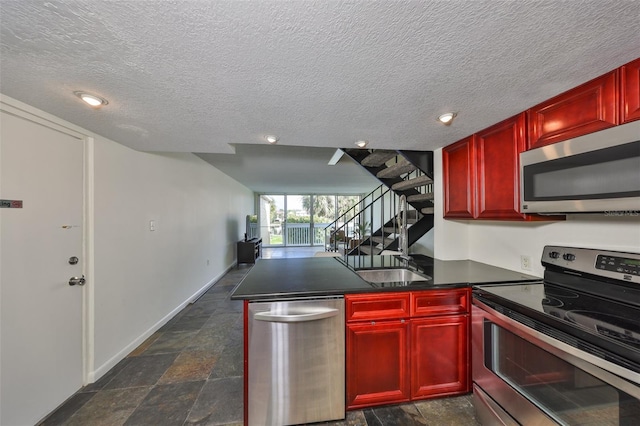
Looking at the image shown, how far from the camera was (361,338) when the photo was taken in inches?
62.1

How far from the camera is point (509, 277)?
1.77 meters

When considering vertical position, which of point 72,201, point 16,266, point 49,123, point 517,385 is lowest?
point 517,385

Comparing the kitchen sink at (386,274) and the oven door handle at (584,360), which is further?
the kitchen sink at (386,274)

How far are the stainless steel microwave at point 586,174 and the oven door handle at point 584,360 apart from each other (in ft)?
2.28

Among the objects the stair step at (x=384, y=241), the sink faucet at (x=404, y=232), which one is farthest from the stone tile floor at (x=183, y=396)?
the stair step at (x=384, y=241)

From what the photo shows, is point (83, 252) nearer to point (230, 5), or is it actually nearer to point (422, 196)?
point (230, 5)

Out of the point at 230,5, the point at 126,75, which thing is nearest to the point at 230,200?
the point at 126,75

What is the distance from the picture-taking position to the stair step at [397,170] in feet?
9.55

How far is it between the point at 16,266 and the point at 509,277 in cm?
340

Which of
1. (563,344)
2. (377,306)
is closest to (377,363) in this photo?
(377,306)

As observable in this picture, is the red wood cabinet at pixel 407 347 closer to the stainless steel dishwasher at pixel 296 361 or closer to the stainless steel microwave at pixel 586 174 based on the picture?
the stainless steel dishwasher at pixel 296 361

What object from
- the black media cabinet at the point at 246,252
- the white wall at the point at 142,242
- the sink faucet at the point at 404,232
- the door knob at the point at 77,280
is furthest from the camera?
the black media cabinet at the point at 246,252

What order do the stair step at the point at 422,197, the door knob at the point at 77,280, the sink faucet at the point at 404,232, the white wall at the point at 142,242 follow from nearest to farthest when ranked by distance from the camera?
1. the door knob at the point at 77,280
2. the white wall at the point at 142,242
3. the sink faucet at the point at 404,232
4. the stair step at the point at 422,197

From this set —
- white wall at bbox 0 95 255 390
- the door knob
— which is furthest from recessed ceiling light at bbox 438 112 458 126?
the door knob
